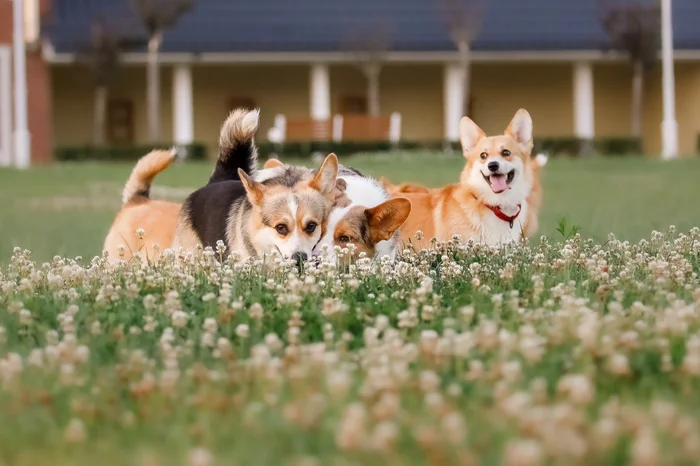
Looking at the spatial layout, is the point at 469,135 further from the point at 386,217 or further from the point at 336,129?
the point at 336,129

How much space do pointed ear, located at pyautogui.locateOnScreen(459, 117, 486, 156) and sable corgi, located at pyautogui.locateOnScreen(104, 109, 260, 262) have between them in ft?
5.66

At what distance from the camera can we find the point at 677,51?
1330 inches

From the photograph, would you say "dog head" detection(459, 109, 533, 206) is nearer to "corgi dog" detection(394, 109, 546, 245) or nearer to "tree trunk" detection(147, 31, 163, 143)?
"corgi dog" detection(394, 109, 546, 245)

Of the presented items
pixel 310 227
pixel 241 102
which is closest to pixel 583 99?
pixel 241 102

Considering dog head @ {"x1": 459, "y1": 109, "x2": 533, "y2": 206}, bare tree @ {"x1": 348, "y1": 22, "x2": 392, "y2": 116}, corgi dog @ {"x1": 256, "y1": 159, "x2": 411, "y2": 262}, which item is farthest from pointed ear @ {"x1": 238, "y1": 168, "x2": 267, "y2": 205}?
bare tree @ {"x1": 348, "y1": 22, "x2": 392, "y2": 116}

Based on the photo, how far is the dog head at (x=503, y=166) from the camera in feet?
28.2

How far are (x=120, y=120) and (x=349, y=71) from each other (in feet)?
22.4

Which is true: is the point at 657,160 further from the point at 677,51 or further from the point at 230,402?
the point at 230,402

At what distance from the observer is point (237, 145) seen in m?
7.97

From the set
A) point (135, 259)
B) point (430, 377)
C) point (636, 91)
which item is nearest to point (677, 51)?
point (636, 91)

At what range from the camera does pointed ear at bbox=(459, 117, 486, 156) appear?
8922 millimetres

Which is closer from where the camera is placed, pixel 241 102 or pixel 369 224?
pixel 369 224

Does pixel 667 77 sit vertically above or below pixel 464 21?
below

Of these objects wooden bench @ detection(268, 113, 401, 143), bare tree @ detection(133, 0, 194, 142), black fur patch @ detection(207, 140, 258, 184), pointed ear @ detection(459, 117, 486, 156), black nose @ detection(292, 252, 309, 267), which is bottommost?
black nose @ detection(292, 252, 309, 267)
